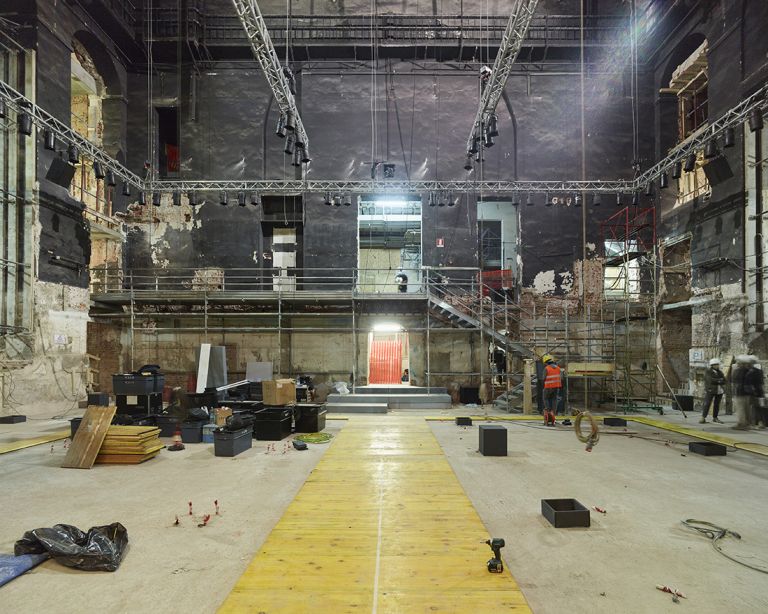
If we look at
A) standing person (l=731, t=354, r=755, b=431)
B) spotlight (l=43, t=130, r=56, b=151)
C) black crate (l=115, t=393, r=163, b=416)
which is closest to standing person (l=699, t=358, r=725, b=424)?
standing person (l=731, t=354, r=755, b=431)

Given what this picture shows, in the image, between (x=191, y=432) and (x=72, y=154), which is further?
(x=72, y=154)

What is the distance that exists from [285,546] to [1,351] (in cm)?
1170

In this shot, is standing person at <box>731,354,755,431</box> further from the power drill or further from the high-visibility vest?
the power drill

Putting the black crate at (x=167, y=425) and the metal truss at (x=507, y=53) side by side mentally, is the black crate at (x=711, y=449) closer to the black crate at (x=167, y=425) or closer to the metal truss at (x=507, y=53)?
the metal truss at (x=507, y=53)

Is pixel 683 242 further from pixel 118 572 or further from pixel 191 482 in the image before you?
pixel 118 572

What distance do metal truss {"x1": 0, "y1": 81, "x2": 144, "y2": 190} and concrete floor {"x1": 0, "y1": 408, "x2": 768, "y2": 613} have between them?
25.9 feet

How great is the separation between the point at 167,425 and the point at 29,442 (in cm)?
229

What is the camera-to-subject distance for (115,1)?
1544cm

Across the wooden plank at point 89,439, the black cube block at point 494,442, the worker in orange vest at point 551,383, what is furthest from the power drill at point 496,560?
the worker in orange vest at point 551,383

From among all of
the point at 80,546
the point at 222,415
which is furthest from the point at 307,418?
the point at 80,546


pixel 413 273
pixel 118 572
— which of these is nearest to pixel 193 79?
pixel 413 273

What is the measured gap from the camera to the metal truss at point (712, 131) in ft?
31.1

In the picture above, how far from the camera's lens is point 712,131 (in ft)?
36.1

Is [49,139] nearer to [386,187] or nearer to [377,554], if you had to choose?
[386,187]
